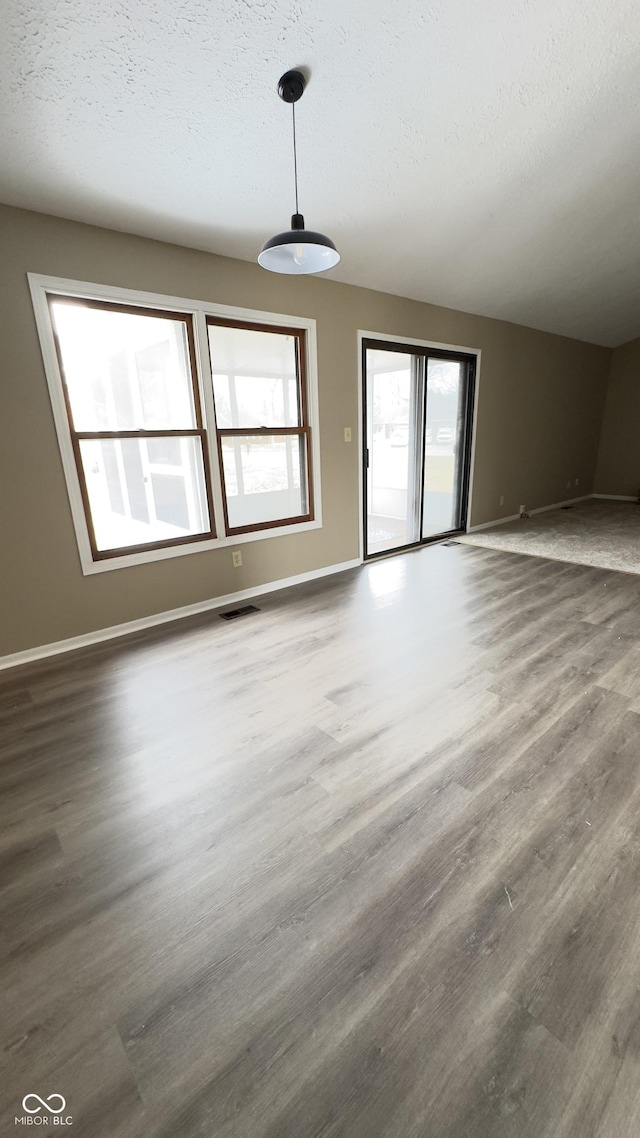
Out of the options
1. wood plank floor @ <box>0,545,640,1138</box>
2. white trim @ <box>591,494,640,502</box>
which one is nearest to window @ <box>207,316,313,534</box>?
wood plank floor @ <box>0,545,640,1138</box>

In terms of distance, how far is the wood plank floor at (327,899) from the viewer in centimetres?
94

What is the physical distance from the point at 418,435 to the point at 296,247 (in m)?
3.22

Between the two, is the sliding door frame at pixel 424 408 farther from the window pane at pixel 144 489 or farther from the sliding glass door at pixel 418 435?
the window pane at pixel 144 489

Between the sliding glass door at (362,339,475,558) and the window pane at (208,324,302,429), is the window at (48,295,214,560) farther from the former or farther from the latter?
the sliding glass door at (362,339,475,558)

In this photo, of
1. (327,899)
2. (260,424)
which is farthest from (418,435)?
(327,899)

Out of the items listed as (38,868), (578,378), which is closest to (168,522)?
(38,868)

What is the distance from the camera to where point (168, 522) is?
11.0 feet

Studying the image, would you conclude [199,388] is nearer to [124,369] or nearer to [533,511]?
[124,369]

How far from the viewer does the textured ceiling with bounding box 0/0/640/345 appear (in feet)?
5.65

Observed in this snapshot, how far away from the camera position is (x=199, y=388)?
10.6 feet

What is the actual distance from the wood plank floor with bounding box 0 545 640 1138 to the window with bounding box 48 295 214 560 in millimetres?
1185

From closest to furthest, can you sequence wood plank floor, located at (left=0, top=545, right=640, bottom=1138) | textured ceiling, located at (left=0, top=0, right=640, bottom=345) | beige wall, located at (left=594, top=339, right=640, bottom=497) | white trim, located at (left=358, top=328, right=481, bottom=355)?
wood plank floor, located at (left=0, top=545, right=640, bottom=1138)
textured ceiling, located at (left=0, top=0, right=640, bottom=345)
white trim, located at (left=358, top=328, right=481, bottom=355)
beige wall, located at (left=594, top=339, right=640, bottom=497)

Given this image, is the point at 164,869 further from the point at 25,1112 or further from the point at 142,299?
the point at 142,299

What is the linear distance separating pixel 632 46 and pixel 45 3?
2.62 m
